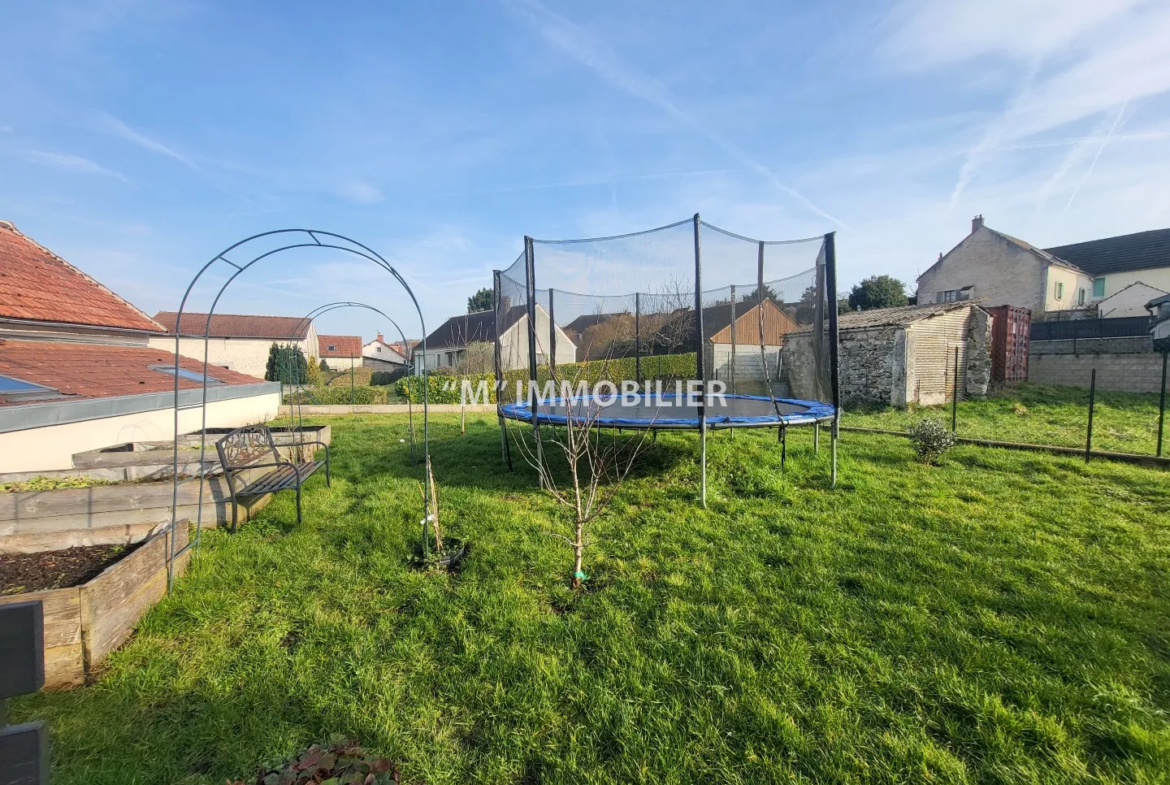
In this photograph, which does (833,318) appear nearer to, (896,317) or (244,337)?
(896,317)

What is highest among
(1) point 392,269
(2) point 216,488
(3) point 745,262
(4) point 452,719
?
(3) point 745,262

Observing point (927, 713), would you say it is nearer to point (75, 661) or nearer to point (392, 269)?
point (75, 661)

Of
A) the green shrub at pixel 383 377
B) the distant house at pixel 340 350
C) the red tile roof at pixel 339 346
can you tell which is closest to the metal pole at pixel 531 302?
the green shrub at pixel 383 377

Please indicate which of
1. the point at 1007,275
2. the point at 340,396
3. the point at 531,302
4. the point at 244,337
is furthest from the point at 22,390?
the point at 1007,275

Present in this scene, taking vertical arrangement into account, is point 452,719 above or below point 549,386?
below

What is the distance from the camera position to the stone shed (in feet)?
31.6

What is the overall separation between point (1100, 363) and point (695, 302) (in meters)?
12.2

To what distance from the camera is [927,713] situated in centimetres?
160

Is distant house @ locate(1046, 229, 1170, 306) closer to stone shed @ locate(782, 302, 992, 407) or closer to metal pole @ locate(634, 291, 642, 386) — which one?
stone shed @ locate(782, 302, 992, 407)

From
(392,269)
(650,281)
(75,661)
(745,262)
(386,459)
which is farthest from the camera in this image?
(386,459)

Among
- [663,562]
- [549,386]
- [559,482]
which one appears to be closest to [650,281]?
[549,386]

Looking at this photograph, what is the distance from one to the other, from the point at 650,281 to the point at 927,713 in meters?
4.02

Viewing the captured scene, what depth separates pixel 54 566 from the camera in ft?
7.51

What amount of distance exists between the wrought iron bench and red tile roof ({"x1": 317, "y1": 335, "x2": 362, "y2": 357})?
33339 mm
